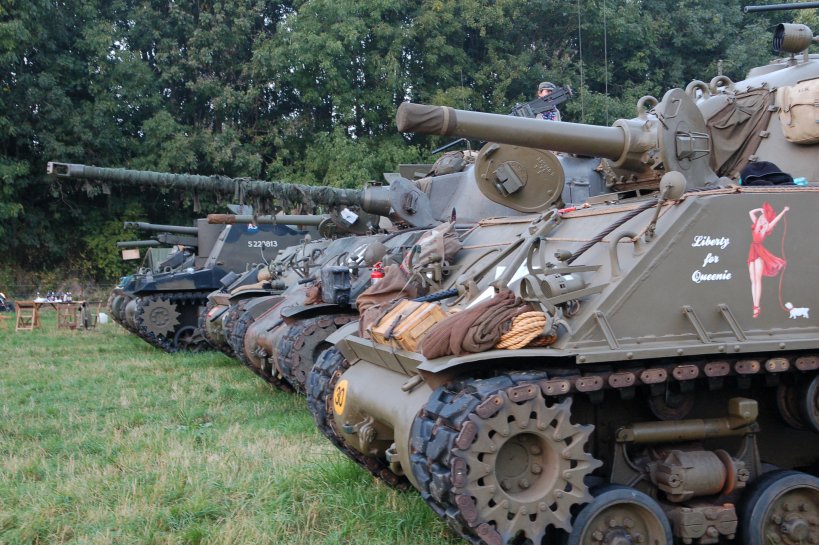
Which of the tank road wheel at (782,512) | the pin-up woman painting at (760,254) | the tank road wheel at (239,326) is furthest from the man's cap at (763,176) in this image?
the tank road wheel at (239,326)

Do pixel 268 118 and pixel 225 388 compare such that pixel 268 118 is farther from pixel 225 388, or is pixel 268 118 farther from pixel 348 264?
pixel 348 264

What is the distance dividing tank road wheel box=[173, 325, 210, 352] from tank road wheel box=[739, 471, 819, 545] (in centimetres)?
1252

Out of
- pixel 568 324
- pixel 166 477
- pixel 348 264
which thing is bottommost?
pixel 166 477

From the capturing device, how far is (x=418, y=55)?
1017 inches

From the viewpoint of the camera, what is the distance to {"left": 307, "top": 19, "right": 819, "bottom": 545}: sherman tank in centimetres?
422

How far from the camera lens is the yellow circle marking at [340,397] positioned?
18.5 ft

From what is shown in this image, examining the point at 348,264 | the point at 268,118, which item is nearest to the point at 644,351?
the point at 348,264

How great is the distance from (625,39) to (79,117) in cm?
1497

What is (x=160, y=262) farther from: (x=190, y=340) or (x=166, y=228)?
(x=190, y=340)

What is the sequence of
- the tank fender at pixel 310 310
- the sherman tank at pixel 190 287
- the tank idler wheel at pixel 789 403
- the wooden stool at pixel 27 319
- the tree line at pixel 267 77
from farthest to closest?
the tree line at pixel 267 77 → the wooden stool at pixel 27 319 → the sherman tank at pixel 190 287 → the tank fender at pixel 310 310 → the tank idler wheel at pixel 789 403

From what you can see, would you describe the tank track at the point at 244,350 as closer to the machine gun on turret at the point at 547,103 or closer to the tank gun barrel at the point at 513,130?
the machine gun on turret at the point at 547,103

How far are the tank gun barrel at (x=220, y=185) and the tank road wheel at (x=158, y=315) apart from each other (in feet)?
13.1

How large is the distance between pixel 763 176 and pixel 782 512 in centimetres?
189

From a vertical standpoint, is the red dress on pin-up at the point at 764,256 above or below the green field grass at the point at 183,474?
above
